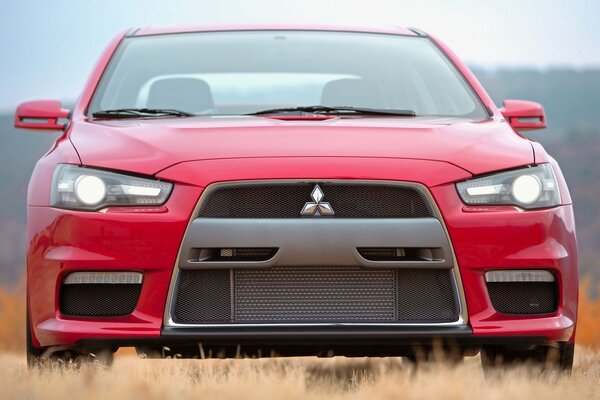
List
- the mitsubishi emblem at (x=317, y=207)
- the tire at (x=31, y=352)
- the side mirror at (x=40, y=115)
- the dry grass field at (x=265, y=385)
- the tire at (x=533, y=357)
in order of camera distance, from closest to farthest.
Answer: the dry grass field at (x=265, y=385) < the mitsubishi emblem at (x=317, y=207) < the tire at (x=31, y=352) < the tire at (x=533, y=357) < the side mirror at (x=40, y=115)

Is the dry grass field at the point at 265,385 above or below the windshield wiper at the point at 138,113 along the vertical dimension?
below

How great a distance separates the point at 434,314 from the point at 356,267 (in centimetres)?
33

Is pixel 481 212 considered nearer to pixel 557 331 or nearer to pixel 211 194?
pixel 557 331

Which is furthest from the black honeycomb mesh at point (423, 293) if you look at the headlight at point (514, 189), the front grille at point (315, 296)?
the headlight at point (514, 189)

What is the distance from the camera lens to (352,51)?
595cm

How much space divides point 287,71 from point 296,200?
192cm

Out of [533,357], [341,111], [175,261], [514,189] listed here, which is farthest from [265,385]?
[341,111]

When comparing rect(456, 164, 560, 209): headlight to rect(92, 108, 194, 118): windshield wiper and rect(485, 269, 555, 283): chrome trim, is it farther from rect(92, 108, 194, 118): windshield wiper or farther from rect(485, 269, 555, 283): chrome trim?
rect(92, 108, 194, 118): windshield wiper

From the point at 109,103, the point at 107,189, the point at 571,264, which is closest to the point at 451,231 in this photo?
the point at 571,264

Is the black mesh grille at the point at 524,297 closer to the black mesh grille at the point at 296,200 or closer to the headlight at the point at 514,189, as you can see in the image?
the headlight at the point at 514,189

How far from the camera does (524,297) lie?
4309 mm

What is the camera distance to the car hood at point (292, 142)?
427 centimetres

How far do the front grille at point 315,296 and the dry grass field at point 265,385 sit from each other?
201mm

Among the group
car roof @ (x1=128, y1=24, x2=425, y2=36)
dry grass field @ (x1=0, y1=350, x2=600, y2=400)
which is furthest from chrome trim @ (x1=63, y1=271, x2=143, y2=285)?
car roof @ (x1=128, y1=24, x2=425, y2=36)
